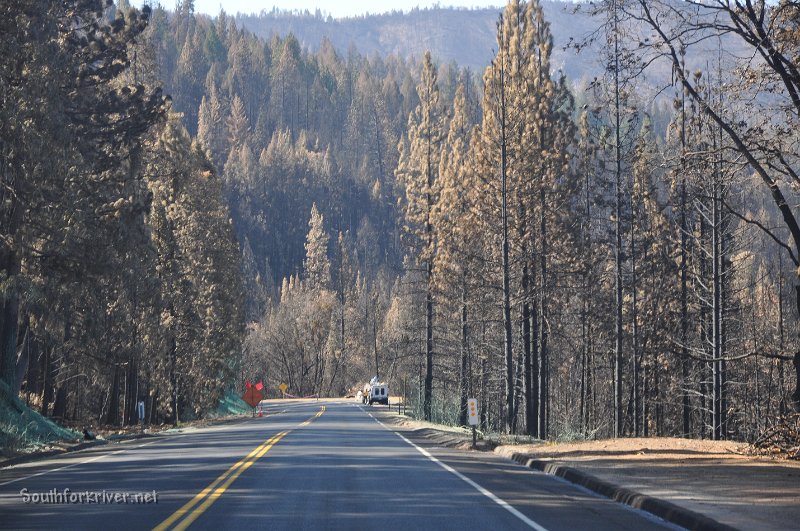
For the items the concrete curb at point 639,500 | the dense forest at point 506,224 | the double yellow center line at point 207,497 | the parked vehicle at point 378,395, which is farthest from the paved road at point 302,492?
the parked vehicle at point 378,395

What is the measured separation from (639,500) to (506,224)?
21438 mm

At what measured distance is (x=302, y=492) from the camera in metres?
15.9

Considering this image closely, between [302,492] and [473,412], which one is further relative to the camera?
[473,412]

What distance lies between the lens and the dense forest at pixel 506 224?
2036 cm

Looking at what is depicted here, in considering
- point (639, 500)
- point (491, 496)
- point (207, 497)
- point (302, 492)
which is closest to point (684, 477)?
point (639, 500)

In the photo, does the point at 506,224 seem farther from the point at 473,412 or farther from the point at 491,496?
the point at 491,496

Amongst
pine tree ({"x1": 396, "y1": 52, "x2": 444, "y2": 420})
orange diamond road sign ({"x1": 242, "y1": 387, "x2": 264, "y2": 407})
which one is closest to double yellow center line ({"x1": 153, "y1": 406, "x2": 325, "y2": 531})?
orange diamond road sign ({"x1": 242, "y1": 387, "x2": 264, "y2": 407})

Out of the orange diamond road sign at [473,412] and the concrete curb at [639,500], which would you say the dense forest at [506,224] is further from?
the orange diamond road sign at [473,412]

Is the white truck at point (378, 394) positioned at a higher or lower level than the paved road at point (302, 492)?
higher

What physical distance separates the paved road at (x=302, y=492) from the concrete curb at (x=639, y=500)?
0.26m

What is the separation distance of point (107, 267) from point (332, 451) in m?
9.14

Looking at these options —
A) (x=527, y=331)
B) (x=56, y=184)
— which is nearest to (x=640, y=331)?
(x=527, y=331)

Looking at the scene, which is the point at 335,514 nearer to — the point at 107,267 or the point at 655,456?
the point at 655,456

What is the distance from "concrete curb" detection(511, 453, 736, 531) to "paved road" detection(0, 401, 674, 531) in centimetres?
26
